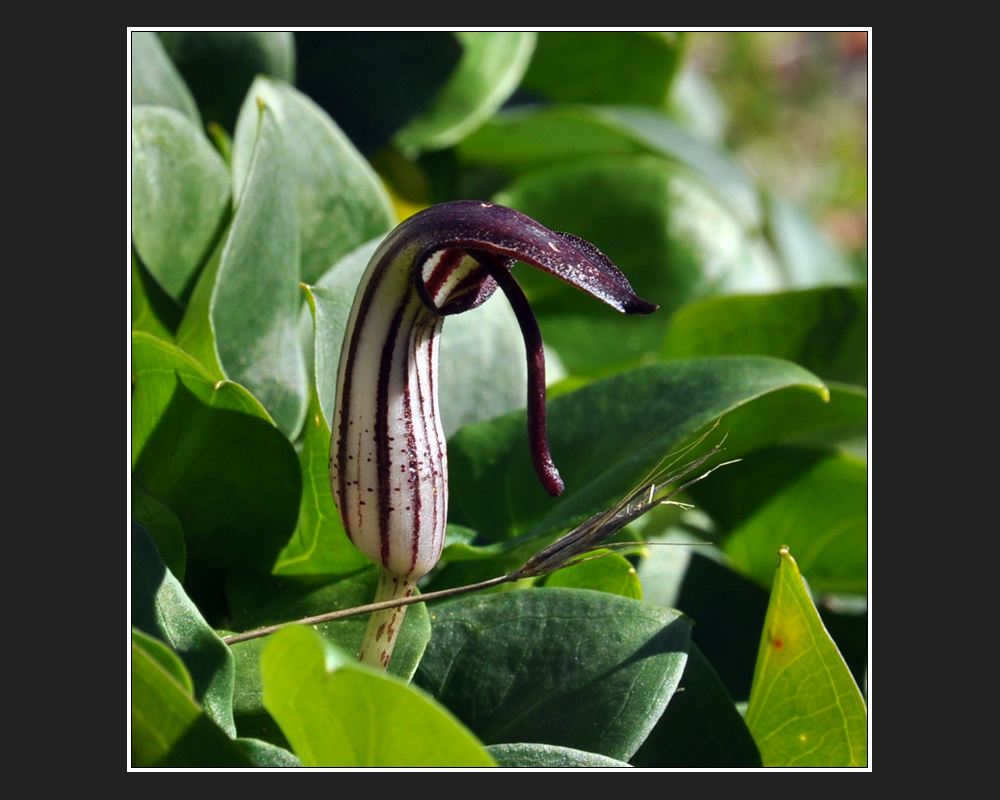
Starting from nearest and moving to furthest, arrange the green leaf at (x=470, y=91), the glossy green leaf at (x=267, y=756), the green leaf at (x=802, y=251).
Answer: the glossy green leaf at (x=267, y=756)
the green leaf at (x=470, y=91)
the green leaf at (x=802, y=251)

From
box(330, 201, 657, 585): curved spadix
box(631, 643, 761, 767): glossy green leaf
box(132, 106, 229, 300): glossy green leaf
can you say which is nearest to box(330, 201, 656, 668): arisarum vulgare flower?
box(330, 201, 657, 585): curved spadix

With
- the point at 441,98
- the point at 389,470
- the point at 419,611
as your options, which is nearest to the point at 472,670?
the point at 419,611

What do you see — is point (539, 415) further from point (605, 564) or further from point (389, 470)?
point (605, 564)

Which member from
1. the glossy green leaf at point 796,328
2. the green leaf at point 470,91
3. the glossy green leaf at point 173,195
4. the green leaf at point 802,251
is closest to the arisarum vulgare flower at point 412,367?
the glossy green leaf at point 173,195

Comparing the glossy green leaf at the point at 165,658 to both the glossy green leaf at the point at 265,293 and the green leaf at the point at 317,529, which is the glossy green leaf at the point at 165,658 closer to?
the green leaf at the point at 317,529

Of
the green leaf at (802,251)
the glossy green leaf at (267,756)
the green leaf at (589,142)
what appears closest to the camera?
the glossy green leaf at (267,756)

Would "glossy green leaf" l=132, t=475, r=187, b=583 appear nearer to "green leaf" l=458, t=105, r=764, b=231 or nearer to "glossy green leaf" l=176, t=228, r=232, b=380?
"glossy green leaf" l=176, t=228, r=232, b=380

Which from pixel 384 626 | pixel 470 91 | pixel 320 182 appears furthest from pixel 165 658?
pixel 470 91
